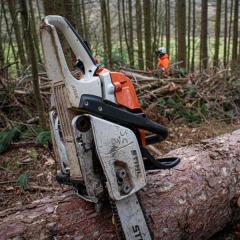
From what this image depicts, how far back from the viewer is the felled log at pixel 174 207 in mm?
2439

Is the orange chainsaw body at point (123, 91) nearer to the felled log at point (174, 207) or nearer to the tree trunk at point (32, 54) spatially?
the felled log at point (174, 207)

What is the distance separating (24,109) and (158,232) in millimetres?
3574

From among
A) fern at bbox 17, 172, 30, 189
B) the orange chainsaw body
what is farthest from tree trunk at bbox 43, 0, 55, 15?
the orange chainsaw body

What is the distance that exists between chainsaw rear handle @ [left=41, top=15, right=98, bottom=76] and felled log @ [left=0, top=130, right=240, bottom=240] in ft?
3.24

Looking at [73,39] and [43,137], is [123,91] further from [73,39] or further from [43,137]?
[43,137]

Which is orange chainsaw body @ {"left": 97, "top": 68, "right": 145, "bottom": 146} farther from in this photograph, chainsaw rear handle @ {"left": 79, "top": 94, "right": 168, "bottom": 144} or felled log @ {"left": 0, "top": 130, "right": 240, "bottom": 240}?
felled log @ {"left": 0, "top": 130, "right": 240, "bottom": 240}

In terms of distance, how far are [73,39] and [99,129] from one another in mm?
593

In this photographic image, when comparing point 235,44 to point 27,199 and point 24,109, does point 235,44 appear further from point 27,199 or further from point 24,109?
point 27,199

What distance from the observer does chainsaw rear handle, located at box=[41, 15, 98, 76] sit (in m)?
2.18

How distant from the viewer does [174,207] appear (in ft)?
9.05

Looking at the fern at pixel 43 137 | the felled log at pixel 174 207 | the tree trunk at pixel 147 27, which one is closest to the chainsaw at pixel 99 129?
the felled log at pixel 174 207

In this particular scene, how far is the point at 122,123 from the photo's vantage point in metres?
2.34

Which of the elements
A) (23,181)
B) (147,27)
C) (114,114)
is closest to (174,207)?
(114,114)

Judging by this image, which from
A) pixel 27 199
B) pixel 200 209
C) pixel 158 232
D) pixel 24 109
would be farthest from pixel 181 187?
pixel 24 109
